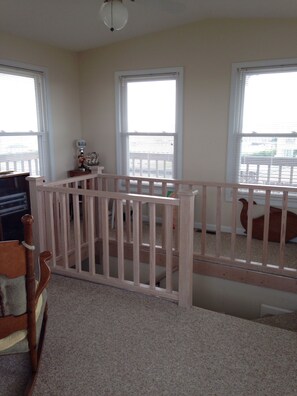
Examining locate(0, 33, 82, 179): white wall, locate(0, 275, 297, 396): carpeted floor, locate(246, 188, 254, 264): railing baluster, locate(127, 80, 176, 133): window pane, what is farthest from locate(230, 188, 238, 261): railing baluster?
locate(0, 33, 82, 179): white wall

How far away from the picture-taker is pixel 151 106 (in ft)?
15.2

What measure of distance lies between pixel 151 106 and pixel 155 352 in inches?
135

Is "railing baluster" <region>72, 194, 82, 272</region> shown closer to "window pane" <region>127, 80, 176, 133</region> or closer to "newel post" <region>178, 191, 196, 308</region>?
"newel post" <region>178, 191, 196, 308</region>

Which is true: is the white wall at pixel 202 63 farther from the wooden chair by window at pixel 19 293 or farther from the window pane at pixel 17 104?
the wooden chair by window at pixel 19 293

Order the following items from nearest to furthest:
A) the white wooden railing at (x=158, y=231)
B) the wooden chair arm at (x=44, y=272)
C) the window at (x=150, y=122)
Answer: the wooden chair arm at (x=44, y=272)
the white wooden railing at (x=158, y=231)
the window at (x=150, y=122)

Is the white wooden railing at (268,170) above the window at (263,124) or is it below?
below

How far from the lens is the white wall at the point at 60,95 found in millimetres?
4266

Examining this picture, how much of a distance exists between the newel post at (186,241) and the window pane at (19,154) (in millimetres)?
2650

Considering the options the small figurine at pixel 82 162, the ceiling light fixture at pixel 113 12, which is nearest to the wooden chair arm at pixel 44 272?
the ceiling light fixture at pixel 113 12

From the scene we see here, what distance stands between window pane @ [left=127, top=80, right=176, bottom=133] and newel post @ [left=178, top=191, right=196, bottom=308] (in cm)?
239

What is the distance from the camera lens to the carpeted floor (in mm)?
1732

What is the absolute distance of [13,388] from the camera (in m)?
1.71

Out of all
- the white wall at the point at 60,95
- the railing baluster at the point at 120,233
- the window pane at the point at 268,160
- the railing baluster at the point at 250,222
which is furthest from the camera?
the white wall at the point at 60,95

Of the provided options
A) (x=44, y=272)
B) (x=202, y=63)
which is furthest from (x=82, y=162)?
(x=44, y=272)
